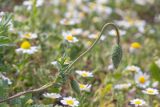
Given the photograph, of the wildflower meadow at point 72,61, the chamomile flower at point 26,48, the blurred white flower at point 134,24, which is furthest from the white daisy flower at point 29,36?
the blurred white flower at point 134,24

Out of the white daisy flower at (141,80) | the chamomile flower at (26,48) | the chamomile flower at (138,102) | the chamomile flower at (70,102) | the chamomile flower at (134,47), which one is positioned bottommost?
the chamomile flower at (134,47)

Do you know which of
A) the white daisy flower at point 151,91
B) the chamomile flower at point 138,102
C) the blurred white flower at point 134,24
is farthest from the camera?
the blurred white flower at point 134,24

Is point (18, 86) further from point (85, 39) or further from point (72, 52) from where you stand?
point (85, 39)

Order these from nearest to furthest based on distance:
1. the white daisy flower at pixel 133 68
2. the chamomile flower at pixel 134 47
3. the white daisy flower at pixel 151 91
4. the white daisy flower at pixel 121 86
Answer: the white daisy flower at pixel 151 91
the white daisy flower at pixel 121 86
the white daisy flower at pixel 133 68
the chamomile flower at pixel 134 47

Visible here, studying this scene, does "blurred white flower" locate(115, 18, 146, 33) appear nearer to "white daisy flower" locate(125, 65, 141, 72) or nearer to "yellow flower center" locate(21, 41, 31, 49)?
"white daisy flower" locate(125, 65, 141, 72)

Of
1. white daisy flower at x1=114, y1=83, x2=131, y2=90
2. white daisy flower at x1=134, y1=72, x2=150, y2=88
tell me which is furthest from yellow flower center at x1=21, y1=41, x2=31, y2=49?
white daisy flower at x1=134, y1=72, x2=150, y2=88

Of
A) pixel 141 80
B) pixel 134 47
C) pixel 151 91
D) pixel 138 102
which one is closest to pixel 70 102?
pixel 138 102

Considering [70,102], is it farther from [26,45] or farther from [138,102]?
[26,45]

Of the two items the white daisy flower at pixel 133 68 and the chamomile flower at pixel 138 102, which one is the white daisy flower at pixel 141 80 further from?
the chamomile flower at pixel 138 102
